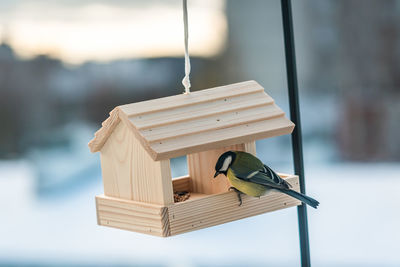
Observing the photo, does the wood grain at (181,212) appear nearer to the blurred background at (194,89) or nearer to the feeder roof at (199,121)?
the feeder roof at (199,121)

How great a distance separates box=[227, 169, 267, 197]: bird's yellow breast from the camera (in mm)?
1214

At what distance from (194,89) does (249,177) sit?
2460 millimetres

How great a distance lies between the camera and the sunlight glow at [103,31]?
3586mm

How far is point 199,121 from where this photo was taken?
1.19 m

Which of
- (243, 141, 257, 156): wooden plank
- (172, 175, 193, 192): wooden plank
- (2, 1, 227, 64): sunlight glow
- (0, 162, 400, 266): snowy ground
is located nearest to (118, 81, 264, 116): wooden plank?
(243, 141, 257, 156): wooden plank

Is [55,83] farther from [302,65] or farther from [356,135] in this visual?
[356,135]

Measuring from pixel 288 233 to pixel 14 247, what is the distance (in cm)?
→ 172

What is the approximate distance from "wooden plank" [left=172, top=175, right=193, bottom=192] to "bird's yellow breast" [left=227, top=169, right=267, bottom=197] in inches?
6.7

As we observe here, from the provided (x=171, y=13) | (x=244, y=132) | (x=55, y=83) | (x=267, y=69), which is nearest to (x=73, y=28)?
(x=55, y=83)

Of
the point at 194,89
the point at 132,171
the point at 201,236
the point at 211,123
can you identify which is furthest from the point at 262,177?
the point at 201,236

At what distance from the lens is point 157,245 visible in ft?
12.8

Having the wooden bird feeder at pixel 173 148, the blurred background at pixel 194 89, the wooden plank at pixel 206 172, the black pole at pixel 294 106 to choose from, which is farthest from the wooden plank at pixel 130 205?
the blurred background at pixel 194 89

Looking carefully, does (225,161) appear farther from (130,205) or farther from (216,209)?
(130,205)

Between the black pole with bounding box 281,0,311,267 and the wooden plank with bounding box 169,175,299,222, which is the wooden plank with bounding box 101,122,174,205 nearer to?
the wooden plank with bounding box 169,175,299,222
